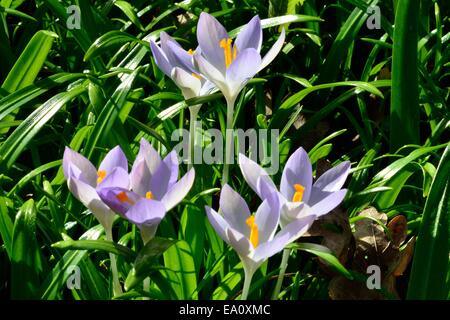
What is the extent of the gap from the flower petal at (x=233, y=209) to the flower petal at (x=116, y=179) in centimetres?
12

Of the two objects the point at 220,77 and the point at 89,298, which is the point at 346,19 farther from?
the point at 89,298

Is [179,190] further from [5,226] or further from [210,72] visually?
[5,226]

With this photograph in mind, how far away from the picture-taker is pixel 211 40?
1.26 meters

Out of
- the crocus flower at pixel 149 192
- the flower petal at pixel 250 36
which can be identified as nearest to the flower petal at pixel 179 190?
the crocus flower at pixel 149 192

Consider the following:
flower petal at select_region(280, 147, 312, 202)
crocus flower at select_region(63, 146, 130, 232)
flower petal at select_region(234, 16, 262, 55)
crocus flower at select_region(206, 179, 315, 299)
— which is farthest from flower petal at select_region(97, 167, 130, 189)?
flower petal at select_region(234, 16, 262, 55)

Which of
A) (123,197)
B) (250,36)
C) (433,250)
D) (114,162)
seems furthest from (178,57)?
(433,250)

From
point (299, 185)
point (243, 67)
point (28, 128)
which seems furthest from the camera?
point (28, 128)

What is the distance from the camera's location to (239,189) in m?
1.50

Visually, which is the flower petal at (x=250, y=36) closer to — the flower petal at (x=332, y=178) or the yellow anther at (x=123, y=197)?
the flower petal at (x=332, y=178)

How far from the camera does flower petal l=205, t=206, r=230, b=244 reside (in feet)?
3.19

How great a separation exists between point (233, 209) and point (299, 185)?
0.30ft

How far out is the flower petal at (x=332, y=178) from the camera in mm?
1124

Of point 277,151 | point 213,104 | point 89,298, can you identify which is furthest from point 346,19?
point 89,298

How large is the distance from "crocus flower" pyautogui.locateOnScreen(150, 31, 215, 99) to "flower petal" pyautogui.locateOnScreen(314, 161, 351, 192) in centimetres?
25
